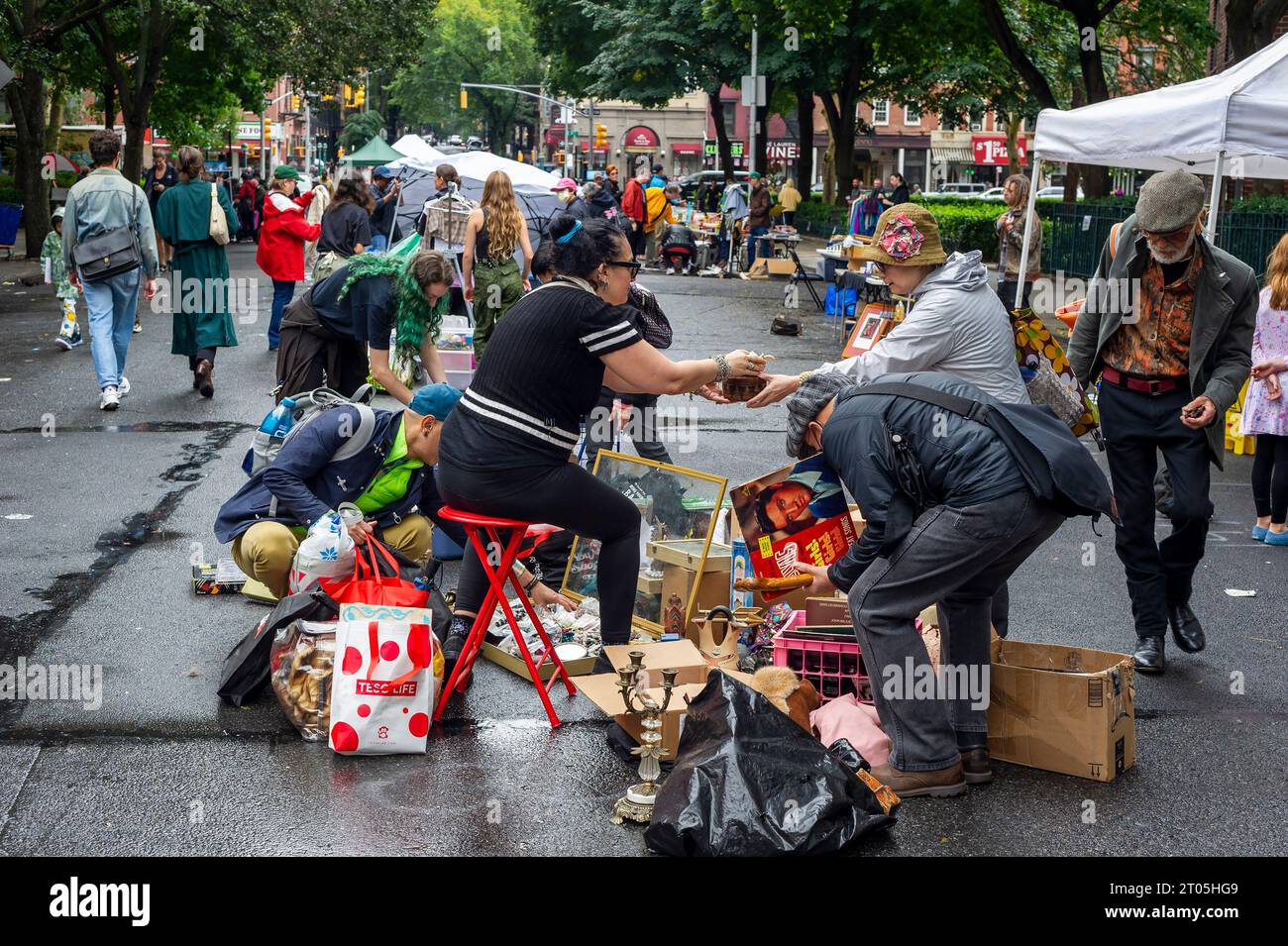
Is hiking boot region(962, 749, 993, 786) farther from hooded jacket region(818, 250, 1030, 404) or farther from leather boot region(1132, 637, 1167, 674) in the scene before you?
leather boot region(1132, 637, 1167, 674)

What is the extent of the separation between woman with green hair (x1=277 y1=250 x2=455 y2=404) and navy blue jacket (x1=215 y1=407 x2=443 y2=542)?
1.46 meters

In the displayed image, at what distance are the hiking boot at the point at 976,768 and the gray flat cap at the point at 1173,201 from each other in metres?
2.28

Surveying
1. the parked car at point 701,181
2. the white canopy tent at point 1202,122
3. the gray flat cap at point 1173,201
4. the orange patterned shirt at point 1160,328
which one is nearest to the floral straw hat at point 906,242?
the gray flat cap at point 1173,201

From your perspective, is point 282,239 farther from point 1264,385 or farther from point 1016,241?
point 1264,385

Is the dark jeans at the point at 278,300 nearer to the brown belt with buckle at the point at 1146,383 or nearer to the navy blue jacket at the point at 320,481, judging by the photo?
the navy blue jacket at the point at 320,481

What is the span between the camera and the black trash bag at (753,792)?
4062 mm

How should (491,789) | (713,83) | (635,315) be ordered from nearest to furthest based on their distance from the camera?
(491,789)
(635,315)
(713,83)

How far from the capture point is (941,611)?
4863 mm

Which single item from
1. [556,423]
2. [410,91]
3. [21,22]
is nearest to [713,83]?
[21,22]

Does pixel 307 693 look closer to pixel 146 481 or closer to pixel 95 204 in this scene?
pixel 146 481

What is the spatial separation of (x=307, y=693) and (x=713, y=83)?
4164cm

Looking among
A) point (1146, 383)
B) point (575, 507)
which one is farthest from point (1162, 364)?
point (575, 507)
